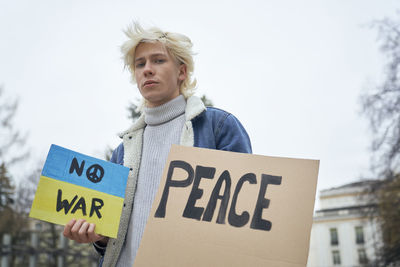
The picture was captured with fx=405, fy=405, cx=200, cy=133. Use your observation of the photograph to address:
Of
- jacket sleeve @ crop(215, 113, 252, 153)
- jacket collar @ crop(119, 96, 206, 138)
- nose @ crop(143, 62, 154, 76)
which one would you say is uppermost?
nose @ crop(143, 62, 154, 76)

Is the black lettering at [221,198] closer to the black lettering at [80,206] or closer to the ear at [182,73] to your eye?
the black lettering at [80,206]

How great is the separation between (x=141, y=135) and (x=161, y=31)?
1.86 ft

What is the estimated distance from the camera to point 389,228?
11.6 m

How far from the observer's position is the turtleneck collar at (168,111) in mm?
2146

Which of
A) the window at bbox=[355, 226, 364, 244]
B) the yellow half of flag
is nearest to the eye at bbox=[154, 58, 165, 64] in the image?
the yellow half of flag

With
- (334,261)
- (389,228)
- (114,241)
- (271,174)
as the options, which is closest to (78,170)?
(114,241)

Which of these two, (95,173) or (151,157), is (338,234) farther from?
(95,173)

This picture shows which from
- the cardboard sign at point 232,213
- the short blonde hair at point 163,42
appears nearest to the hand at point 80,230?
the cardboard sign at point 232,213

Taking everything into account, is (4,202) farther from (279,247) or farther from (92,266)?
(279,247)

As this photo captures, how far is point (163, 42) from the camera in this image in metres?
2.11

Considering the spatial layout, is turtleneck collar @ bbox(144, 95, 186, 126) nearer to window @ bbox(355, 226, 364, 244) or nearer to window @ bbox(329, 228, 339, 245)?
window @ bbox(355, 226, 364, 244)

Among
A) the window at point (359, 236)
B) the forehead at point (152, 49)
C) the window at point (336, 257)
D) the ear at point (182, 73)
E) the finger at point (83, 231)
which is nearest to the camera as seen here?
the finger at point (83, 231)

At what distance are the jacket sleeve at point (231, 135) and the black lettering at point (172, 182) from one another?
0.37 meters

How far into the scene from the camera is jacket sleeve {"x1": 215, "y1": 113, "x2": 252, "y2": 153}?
1836 mm
